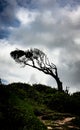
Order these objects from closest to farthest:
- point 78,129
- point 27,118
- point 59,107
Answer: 1. point 27,118
2. point 78,129
3. point 59,107

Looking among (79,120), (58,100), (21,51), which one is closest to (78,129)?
(79,120)

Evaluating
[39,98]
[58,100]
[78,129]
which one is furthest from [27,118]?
[39,98]

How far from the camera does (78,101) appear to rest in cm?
1656

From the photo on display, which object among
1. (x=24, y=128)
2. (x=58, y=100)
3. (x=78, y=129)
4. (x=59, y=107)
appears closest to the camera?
(x=24, y=128)

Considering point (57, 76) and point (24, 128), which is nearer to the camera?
point (24, 128)

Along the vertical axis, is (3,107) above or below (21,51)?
below

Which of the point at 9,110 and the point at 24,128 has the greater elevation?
the point at 9,110

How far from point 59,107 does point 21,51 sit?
83.8 ft

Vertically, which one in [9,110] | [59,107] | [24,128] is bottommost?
[24,128]

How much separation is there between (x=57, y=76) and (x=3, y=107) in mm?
33550

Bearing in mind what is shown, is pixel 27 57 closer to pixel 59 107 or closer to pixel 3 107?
pixel 59 107

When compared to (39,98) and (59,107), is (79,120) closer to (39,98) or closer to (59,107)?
(59,107)

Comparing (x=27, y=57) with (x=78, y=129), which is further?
(x=27, y=57)

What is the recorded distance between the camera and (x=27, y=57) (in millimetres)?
41406
